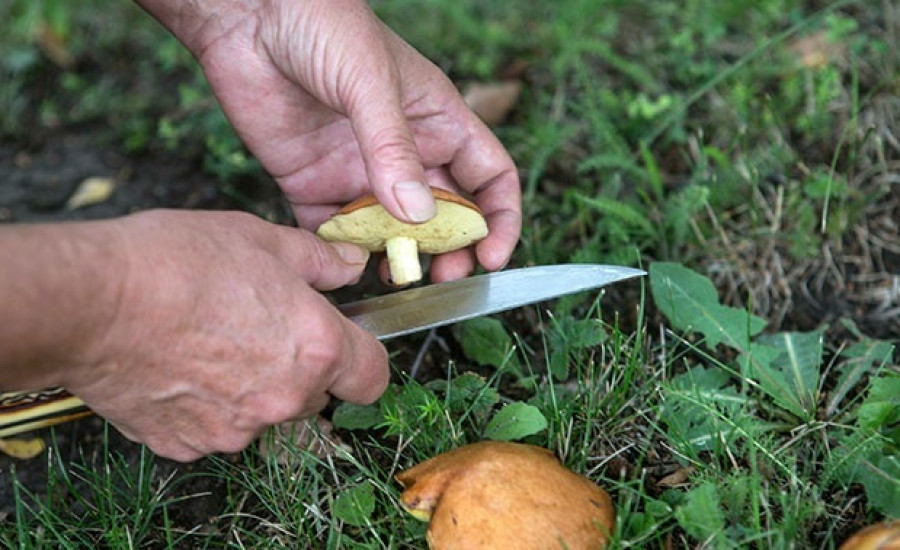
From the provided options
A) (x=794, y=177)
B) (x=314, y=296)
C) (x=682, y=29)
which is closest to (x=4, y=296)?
(x=314, y=296)

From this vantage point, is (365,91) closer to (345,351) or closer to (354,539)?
(345,351)

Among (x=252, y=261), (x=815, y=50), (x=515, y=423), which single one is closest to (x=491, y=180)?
(x=515, y=423)

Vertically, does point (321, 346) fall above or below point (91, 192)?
above

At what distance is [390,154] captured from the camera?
2.04m

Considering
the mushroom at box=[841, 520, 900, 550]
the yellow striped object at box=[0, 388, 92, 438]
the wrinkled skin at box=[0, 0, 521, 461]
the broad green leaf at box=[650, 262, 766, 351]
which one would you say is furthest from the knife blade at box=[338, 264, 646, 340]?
the mushroom at box=[841, 520, 900, 550]

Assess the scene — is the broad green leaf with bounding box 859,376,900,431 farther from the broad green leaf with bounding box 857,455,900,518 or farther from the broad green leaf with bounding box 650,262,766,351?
the broad green leaf with bounding box 650,262,766,351

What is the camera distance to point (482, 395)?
215 cm

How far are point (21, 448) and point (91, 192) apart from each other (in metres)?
1.24

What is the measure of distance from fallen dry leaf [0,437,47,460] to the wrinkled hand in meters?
0.57

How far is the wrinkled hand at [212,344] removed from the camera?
1.70m

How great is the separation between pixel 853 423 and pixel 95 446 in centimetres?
200

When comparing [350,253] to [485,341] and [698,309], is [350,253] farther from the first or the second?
[698,309]

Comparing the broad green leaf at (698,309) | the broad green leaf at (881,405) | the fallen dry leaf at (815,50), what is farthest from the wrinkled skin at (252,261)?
the fallen dry leaf at (815,50)

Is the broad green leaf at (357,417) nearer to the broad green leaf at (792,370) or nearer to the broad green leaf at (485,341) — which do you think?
the broad green leaf at (485,341)
